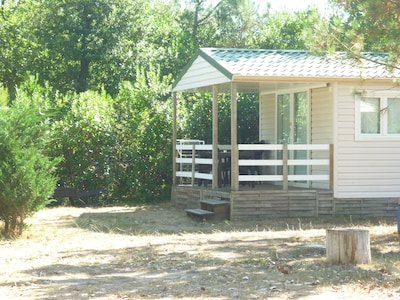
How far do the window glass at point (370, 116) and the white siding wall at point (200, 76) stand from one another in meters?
2.98

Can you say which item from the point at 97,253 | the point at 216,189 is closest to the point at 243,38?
the point at 216,189

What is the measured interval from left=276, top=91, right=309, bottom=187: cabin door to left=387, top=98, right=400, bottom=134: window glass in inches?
72.6

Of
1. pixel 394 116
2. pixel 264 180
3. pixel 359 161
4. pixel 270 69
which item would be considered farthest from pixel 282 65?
pixel 394 116

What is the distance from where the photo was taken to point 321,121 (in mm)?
15891

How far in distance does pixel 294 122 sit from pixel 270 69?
9.15ft

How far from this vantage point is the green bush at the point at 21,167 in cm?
1189

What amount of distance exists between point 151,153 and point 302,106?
4.31 meters

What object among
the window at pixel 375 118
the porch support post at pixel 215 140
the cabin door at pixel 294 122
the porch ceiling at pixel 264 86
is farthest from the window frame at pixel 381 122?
the porch support post at pixel 215 140

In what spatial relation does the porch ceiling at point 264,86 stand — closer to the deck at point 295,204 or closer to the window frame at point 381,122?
the window frame at point 381,122

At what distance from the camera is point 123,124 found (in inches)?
736

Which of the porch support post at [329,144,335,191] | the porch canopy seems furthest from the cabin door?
the porch support post at [329,144,335,191]

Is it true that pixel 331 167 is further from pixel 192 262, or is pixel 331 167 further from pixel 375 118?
pixel 192 262

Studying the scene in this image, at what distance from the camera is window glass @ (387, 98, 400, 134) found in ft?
50.4

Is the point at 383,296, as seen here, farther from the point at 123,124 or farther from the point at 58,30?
the point at 58,30
